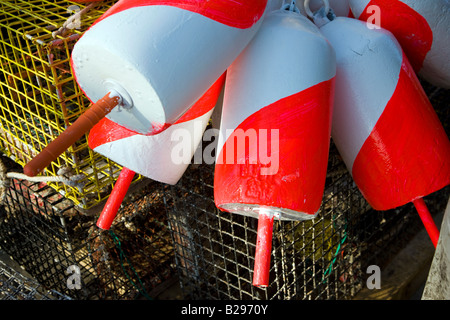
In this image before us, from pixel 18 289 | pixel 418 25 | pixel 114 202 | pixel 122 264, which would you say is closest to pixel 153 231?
pixel 122 264

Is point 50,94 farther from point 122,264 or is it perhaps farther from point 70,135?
point 122,264

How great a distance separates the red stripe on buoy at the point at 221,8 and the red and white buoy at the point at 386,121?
0.62ft

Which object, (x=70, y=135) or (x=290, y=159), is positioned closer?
(x=70, y=135)

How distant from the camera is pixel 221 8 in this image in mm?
771

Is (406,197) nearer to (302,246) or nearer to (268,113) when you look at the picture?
(268,113)

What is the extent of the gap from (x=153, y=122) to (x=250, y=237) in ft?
2.27

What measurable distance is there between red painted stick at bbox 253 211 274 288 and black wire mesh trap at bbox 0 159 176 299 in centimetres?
59

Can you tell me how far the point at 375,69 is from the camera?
886 mm

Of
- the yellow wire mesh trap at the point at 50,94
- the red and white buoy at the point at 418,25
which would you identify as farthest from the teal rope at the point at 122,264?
the red and white buoy at the point at 418,25

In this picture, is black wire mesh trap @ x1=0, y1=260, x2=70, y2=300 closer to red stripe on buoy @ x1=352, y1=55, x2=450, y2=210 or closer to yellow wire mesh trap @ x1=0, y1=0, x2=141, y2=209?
yellow wire mesh trap @ x1=0, y1=0, x2=141, y2=209

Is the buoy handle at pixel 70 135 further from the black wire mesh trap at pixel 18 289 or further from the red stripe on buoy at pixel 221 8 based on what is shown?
the black wire mesh trap at pixel 18 289

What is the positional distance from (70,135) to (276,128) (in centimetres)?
32

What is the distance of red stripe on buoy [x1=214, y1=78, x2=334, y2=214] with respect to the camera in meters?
0.80

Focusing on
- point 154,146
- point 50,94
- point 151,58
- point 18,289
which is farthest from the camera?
point 18,289
